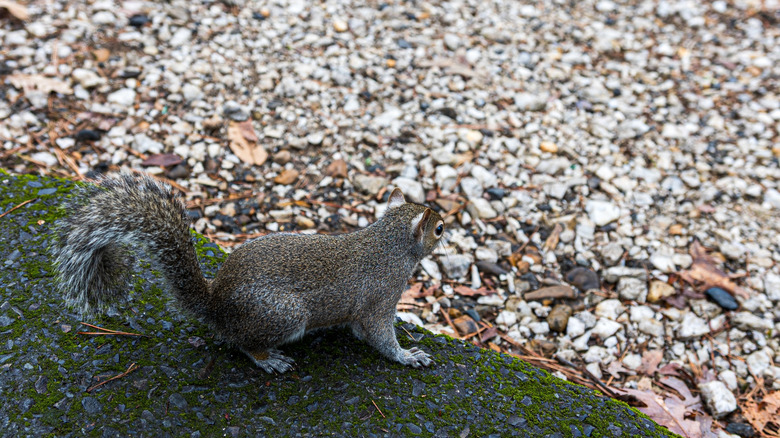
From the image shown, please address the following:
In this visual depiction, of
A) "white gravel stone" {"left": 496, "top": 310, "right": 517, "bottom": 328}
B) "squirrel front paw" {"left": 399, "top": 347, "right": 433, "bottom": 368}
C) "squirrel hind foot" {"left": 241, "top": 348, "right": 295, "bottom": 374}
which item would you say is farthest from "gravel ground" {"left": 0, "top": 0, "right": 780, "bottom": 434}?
"squirrel hind foot" {"left": 241, "top": 348, "right": 295, "bottom": 374}

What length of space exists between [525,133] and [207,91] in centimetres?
254

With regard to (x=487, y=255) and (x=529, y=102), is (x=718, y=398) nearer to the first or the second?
(x=487, y=255)

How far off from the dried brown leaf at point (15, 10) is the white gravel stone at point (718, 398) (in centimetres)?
557

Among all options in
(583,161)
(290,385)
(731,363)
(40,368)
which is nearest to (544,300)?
(731,363)

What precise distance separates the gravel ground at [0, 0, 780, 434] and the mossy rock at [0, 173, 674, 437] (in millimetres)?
700

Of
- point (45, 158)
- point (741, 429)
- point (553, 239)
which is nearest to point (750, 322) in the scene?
point (741, 429)

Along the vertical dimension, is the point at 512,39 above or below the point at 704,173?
above

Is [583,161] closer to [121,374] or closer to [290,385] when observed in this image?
[290,385]

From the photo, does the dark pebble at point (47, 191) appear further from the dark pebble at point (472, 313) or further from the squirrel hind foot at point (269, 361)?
the dark pebble at point (472, 313)

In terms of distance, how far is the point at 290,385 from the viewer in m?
2.46

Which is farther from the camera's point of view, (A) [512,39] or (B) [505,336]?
(A) [512,39]

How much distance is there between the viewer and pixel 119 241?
7.17 feet

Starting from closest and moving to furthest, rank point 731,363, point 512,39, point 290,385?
point 290,385 < point 731,363 < point 512,39

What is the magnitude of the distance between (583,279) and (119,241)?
9.12 feet
